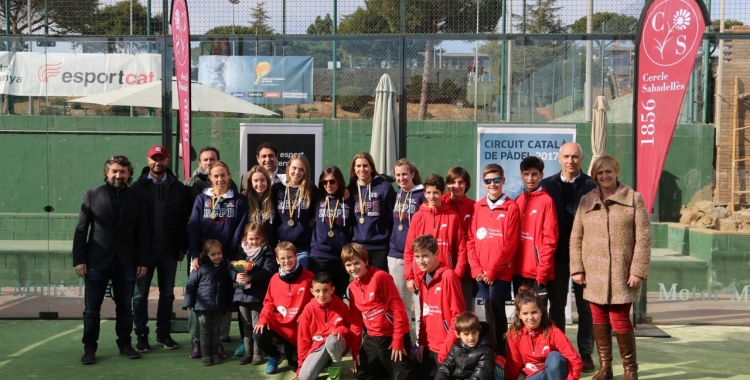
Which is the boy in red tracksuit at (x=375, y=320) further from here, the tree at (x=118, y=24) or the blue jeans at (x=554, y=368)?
the tree at (x=118, y=24)

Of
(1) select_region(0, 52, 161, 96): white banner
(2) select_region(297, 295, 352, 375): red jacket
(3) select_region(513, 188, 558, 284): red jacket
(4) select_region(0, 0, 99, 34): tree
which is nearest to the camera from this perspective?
(3) select_region(513, 188, 558, 284): red jacket

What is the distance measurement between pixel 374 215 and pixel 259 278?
3.02 ft

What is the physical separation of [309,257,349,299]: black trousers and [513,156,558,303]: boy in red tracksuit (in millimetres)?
1274

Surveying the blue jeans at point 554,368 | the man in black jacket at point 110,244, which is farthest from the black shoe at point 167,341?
the blue jeans at point 554,368

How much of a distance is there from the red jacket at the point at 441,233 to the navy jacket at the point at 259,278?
98 cm

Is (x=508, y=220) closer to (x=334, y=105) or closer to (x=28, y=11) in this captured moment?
(x=334, y=105)

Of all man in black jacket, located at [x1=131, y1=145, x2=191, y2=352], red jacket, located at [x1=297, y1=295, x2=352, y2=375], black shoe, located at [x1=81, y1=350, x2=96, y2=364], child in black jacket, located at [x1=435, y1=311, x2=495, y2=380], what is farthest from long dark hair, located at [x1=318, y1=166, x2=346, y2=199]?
black shoe, located at [x1=81, y1=350, x2=96, y2=364]

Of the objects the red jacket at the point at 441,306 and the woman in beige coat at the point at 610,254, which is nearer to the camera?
the woman in beige coat at the point at 610,254

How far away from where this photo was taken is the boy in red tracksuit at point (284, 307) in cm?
531

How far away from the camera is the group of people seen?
4.81m

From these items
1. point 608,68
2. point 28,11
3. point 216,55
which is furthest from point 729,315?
point 28,11

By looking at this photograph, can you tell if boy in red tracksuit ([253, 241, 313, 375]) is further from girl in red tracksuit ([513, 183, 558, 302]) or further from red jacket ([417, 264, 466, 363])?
girl in red tracksuit ([513, 183, 558, 302])

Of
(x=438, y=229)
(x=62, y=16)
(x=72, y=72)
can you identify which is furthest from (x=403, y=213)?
(x=62, y=16)

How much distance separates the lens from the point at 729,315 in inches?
287
